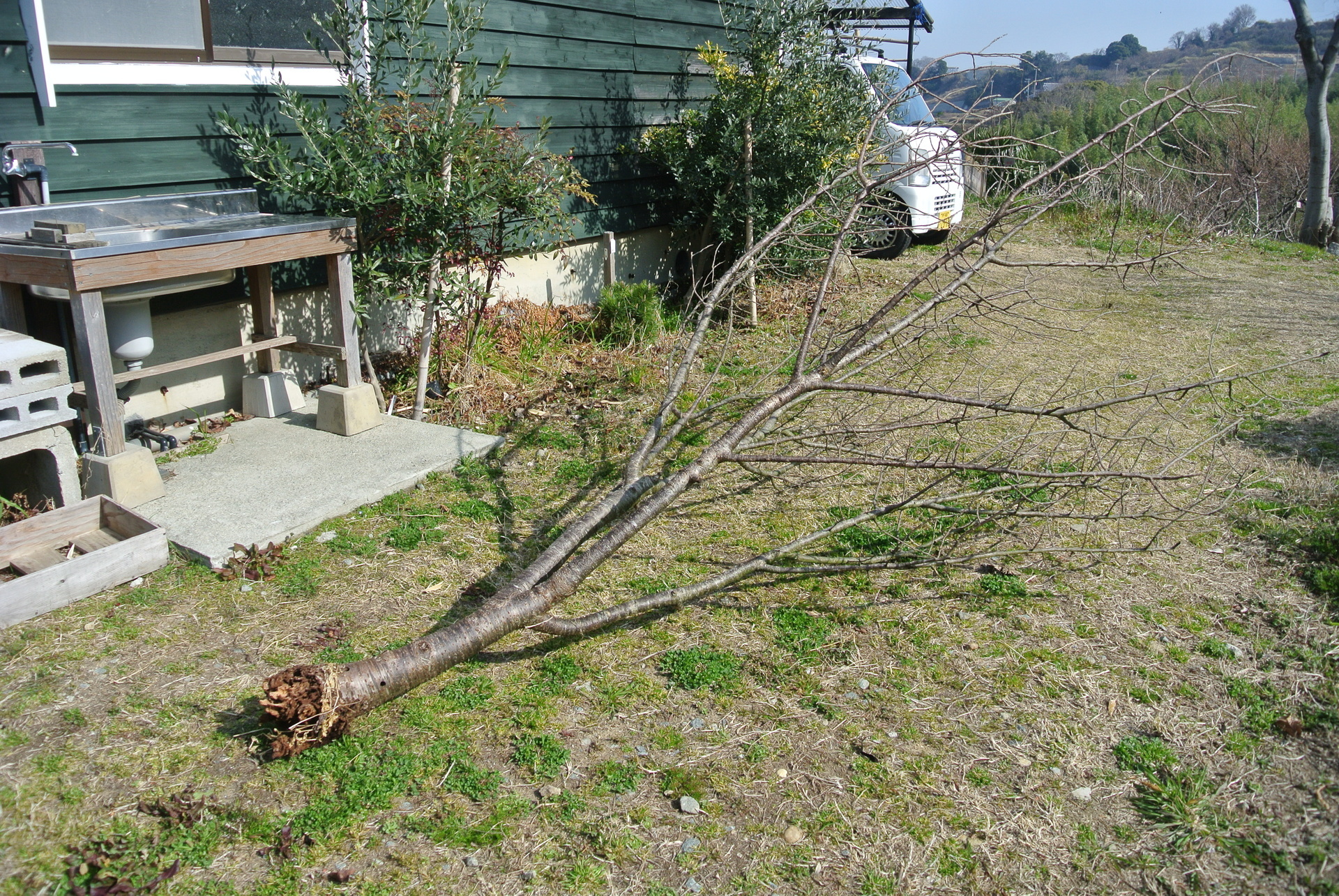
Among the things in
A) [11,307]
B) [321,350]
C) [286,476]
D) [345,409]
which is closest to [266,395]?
[321,350]

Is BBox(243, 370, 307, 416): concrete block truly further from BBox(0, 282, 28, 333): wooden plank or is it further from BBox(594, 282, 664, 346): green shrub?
BBox(594, 282, 664, 346): green shrub

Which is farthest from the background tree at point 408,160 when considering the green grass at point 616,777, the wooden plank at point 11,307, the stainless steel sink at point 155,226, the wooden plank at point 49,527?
the green grass at point 616,777

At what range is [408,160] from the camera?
5461 mm

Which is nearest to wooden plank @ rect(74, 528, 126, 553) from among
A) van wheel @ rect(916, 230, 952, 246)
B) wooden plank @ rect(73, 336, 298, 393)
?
wooden plank @ rect(73, 336, 298, 393)

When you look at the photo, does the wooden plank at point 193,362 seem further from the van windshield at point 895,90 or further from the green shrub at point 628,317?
the van windshield at point 895,90

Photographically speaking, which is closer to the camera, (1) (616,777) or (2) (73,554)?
(1) (616,777)

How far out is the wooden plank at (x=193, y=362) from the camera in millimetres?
4555

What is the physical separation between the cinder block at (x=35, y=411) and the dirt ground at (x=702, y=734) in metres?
0.81

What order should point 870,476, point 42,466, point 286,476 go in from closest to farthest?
point 42,466 → point 286,476 → point 870,476

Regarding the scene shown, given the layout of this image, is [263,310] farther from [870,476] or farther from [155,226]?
[870,476]

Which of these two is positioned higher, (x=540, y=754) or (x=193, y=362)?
(x=193, y=362)

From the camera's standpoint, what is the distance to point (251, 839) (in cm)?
267

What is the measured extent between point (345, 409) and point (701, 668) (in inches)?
109

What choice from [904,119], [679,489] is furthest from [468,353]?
[904,119]
